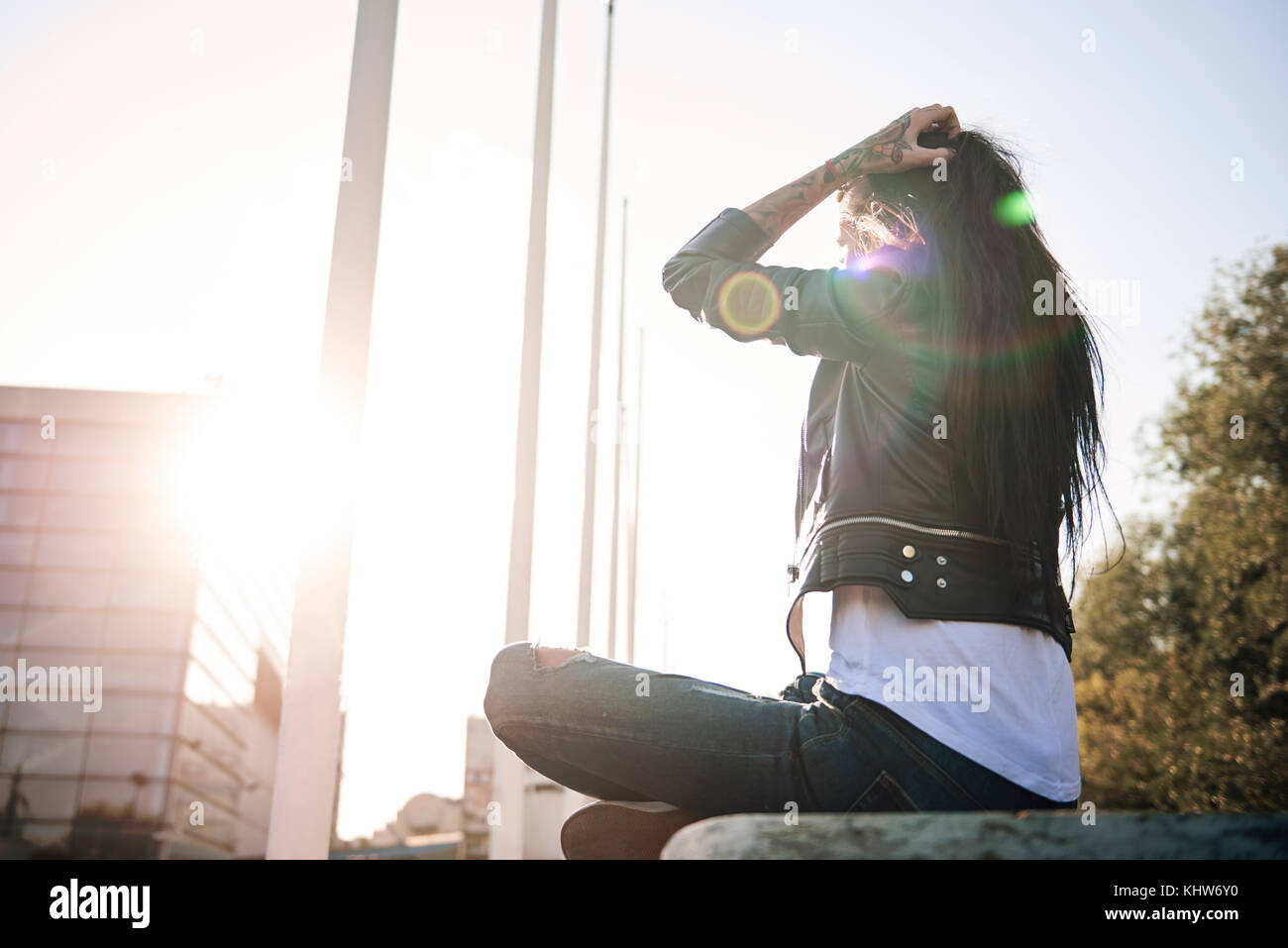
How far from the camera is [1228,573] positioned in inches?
715

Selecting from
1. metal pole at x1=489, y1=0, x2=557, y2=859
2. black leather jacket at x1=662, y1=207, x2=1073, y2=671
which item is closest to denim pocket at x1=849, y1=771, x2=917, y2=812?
black leather jacket at x1=662, y1=207, x2=1073, y2=671

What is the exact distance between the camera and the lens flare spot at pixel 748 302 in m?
2.04

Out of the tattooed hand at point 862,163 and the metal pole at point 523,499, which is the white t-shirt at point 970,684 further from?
the metal pole at point 523,499

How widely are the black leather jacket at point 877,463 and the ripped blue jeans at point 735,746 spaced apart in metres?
0.23

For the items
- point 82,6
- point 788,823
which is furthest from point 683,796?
point 82,6

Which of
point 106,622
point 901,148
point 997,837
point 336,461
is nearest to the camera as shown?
point 997,837

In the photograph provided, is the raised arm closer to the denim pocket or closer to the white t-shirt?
the white t-shirt

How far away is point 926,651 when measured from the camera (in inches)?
69.2

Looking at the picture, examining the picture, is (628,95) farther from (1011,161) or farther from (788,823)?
(788,823)

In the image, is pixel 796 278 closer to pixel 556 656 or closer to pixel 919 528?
pixel 919 528

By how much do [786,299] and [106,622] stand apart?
36562 mm

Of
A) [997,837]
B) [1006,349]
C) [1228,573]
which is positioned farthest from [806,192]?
[1228,573]

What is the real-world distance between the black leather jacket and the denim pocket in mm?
276

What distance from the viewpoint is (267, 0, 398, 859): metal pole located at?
4.16 m
